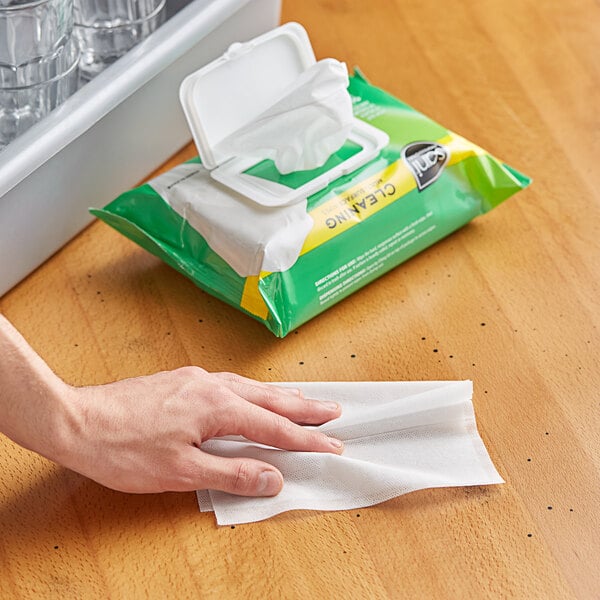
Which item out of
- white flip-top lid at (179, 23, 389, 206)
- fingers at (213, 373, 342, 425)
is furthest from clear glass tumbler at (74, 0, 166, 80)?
fingers at (213, 373, 342, 425)

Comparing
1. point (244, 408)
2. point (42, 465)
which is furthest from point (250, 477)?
point (42, 465)

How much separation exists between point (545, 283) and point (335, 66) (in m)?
0.30

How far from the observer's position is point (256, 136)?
1.04 metres

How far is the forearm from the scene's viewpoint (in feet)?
2.46

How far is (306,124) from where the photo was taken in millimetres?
1027

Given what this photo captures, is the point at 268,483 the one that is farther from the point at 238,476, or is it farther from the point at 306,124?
the point at 306,124

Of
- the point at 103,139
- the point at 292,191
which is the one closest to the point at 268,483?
the point at 292,191

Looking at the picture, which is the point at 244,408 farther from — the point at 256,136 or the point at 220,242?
the point at 256,136

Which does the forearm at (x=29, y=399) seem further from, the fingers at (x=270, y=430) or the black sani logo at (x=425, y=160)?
the black sani logo at (x=425, y=160)

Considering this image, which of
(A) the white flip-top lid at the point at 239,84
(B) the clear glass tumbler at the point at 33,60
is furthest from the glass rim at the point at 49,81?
(A) the white flip-top lid at the point at 239,84

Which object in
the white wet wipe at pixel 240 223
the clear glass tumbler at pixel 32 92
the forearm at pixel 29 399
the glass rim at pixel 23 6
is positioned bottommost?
the white wet wipe at pixel 240 223

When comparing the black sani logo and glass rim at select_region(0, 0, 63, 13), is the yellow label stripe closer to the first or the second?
the black sani logo

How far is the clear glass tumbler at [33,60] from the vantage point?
978 millimetres

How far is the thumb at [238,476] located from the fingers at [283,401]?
57 mm
